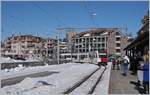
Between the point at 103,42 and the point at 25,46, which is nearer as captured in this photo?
the point at 103,42

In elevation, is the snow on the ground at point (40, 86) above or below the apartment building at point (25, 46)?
below

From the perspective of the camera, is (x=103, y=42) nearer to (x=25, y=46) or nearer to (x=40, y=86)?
(x=25, y=46)

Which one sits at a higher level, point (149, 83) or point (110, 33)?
point (110, 33)

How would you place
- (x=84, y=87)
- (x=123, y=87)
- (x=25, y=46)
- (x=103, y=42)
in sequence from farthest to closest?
(x=25, y=46), (x=103, y=42), (x=84, y=87), (x=123, y=87)

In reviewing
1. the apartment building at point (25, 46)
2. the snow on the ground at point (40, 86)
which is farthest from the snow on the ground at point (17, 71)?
the apartment building at point (25, 46)

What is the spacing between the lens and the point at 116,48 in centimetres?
16950

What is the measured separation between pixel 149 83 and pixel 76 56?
149 meters

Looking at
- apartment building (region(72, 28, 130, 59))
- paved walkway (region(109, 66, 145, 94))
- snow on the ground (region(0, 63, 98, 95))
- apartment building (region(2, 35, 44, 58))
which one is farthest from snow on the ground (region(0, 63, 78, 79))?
apartment building (region(2, 35, 44, 58))

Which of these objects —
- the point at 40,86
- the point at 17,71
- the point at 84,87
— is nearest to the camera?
the point at 40,86

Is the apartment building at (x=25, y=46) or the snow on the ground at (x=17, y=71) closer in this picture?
the snow on the ground at (x=17, y=71)

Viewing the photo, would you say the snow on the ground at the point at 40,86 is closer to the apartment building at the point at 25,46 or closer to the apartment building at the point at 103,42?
the apartment building at the point at 103,42

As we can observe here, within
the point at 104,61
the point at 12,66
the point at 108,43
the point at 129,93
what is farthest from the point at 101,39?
the point at 129,93

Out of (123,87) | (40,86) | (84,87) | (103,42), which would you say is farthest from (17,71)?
(103,42)

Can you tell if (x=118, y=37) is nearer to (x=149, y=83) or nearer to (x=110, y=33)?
(x=110, y=33)
